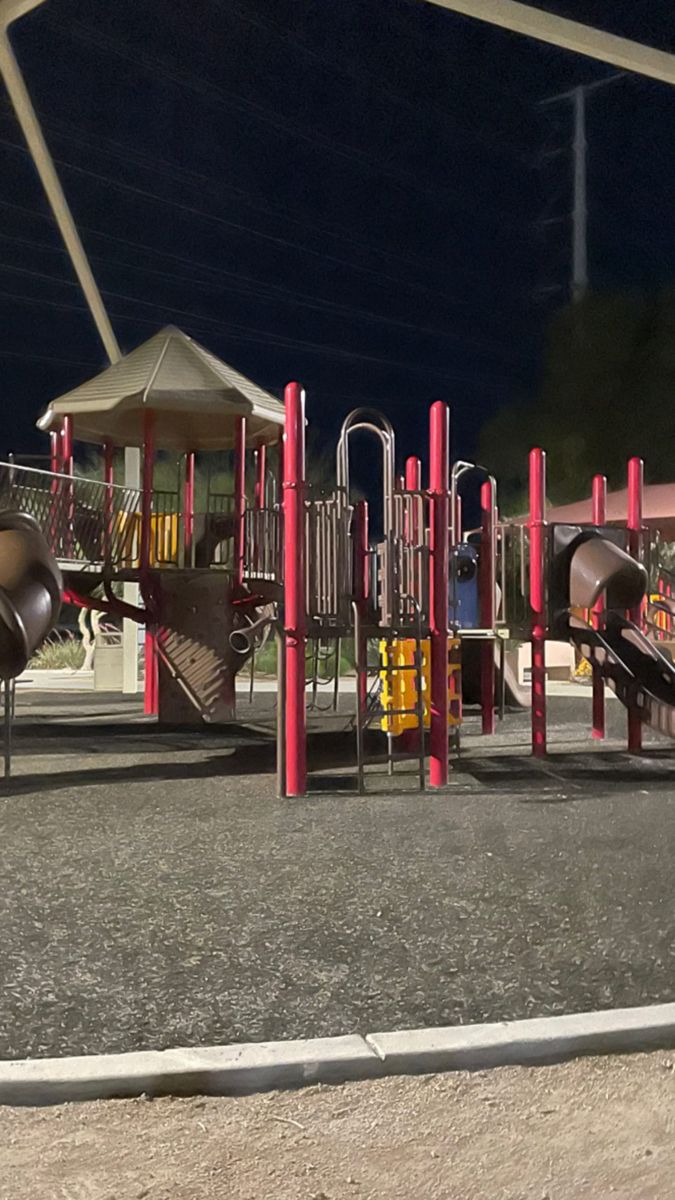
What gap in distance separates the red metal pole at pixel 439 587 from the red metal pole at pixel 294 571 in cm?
134

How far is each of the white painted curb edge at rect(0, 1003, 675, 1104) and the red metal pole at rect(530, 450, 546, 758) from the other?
834cm

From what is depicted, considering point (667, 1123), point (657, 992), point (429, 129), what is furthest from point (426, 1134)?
point (429, 129)

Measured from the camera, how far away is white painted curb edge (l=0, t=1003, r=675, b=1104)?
12.1 feet

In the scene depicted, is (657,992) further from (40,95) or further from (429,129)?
(429,129)

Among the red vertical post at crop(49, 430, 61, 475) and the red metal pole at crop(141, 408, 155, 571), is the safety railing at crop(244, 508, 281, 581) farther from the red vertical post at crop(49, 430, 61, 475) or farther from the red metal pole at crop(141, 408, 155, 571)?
the red vertical post at crop(49, 430, 61, 475)

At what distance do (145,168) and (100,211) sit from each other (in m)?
4.95

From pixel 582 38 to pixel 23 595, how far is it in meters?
8.32

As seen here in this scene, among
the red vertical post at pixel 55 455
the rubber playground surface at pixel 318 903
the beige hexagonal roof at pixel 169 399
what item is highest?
the beige hexagonal roof at pixel 169 399

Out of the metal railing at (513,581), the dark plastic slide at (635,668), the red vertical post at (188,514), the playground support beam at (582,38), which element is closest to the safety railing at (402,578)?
the metal railing at (513,581)

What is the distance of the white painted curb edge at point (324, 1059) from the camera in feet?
12.1

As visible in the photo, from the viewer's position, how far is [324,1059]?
3.83m

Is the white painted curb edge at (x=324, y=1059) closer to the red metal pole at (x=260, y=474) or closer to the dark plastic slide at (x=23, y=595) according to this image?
the dark plastic slide at (x=23, y=595)

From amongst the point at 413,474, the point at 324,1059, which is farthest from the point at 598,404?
the point at 324,1059

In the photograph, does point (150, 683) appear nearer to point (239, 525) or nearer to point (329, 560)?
point (239, 525)
